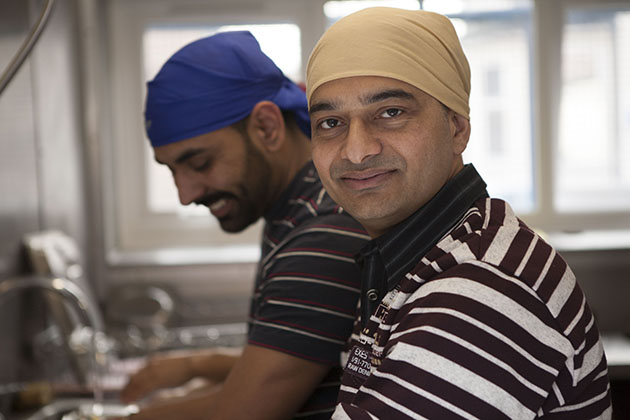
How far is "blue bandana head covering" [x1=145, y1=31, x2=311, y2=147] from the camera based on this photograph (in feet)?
4.07

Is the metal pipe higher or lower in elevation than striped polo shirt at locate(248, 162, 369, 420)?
higher

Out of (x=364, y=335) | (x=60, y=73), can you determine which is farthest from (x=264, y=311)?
(x=60, y=73)

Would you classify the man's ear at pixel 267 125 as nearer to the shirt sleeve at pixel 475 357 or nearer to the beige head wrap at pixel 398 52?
the beige head wrap at pixel 398 52

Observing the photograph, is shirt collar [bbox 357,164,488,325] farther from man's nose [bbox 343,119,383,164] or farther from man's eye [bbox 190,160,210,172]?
man's eye [bbox 190,160,210,172]

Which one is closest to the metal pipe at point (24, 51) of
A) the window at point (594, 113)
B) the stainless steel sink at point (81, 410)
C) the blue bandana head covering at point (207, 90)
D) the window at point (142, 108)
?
the blue bandana head covering at point (207, 90)

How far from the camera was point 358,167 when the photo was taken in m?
0.87

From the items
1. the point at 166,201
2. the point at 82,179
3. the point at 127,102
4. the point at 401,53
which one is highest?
the point at 401,53

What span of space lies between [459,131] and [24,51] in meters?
0.53

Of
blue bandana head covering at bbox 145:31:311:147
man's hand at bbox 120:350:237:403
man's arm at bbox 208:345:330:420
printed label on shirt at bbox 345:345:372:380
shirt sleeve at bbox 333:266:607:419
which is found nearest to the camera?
shirt sleeve at bbox 333:266:607:419

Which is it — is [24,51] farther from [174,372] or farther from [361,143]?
[174,372]

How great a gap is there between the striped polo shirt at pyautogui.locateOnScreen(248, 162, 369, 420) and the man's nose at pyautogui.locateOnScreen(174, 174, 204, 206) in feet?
0.71

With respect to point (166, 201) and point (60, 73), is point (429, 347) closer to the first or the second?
point (60, 73)

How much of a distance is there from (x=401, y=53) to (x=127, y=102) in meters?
3.13

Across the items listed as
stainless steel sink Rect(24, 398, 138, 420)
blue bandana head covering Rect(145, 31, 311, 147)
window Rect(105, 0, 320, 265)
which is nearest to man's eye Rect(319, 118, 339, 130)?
blue bandana head covering Rect(145, 31, 311, 147)
